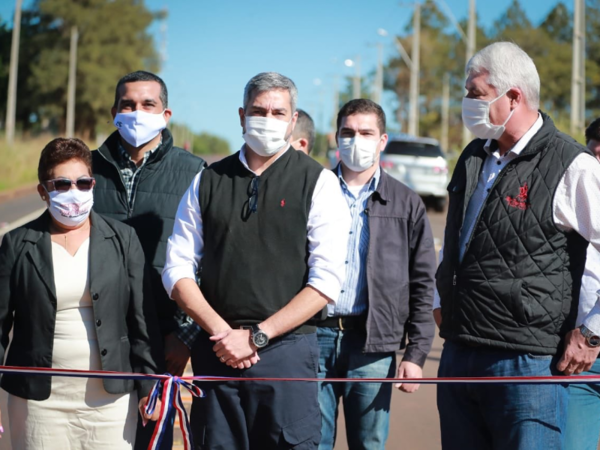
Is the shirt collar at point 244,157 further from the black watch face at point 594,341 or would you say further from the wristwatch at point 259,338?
the black watch face at point 594,341

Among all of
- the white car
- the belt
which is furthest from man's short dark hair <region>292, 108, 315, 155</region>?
the white car

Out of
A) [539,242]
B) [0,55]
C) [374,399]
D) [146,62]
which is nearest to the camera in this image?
[539,242]

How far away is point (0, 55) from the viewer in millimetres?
56000

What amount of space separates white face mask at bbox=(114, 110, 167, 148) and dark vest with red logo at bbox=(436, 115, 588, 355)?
5.90ft

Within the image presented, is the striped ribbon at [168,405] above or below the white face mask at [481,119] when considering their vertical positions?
below

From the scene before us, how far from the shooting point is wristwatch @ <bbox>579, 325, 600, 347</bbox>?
10.8ft

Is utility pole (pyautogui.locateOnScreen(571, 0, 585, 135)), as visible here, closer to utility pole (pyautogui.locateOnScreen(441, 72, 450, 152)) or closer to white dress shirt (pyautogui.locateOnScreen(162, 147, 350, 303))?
white dress shirt (pyautogui.locateOnScreen(162, 147, 350, 303))

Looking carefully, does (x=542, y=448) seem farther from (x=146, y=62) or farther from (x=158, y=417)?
(x=146, y=62)

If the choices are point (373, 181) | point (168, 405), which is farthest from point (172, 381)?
point (373, 181)

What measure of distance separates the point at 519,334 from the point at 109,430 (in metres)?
1.83

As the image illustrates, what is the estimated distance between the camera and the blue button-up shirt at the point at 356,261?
4.37 metres

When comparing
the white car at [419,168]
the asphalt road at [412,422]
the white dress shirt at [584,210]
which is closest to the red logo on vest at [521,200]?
the white dress shirt at [584,210]

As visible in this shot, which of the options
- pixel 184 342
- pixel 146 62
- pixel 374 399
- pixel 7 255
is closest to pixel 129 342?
pixel 184 342

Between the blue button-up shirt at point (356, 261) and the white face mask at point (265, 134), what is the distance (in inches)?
35.0
